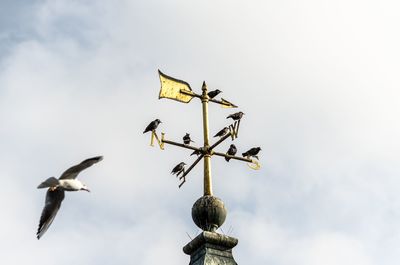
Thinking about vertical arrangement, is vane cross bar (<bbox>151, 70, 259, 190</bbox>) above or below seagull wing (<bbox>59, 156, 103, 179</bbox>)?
above

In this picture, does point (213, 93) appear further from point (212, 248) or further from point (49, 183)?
point (49, 183)

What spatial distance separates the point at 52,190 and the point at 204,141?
21.3 ft

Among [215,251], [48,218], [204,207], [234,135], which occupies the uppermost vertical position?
[234,135]

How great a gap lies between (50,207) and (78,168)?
0.52 meters

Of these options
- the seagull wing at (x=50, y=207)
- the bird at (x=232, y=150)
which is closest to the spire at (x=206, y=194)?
the bird at (x=232, y=150)

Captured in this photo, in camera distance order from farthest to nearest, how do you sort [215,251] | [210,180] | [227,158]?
[227,158] → [210,180] → [215,251]

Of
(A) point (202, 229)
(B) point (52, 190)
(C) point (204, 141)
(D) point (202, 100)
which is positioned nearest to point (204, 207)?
(A) point (202, 229)

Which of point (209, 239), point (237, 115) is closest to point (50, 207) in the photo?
point (209, 239)

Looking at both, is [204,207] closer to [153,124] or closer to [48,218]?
[153,124]

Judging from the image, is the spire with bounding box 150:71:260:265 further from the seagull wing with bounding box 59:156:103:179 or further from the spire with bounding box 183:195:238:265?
the seagull wing with bounding box 59:156:103:179

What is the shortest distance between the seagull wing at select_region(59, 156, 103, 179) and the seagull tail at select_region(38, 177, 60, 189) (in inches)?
6.7

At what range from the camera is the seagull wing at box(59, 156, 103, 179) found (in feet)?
20.9

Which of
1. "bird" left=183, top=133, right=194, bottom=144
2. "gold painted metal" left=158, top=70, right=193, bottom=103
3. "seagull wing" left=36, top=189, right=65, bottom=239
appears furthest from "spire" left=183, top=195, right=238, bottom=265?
"seagull wing" left=36, top=189, right=65, bottom=239

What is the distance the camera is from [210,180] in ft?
40.6
